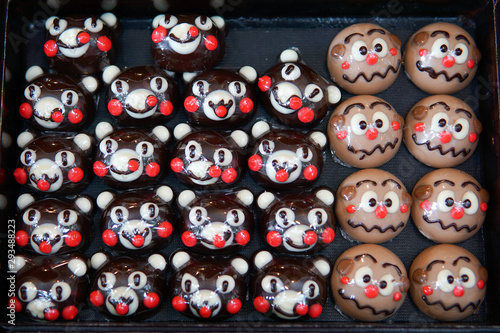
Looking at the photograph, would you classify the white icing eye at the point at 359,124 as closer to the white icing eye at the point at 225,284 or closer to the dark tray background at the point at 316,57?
the dark tray background at the point at 316,57

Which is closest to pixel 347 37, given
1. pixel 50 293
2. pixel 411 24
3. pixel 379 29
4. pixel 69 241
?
pixel 379 29

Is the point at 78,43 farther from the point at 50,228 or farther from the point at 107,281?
the point at 107,281

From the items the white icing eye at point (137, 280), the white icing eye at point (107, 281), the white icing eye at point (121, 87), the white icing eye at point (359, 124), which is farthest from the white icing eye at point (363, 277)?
the white icing eye at point (121, 87)

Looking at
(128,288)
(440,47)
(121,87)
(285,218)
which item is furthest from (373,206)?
(121,87)

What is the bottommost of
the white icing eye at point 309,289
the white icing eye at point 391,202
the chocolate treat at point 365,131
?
the white icing eye at point 309,289

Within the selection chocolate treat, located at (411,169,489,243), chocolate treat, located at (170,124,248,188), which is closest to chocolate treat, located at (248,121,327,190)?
chocolate treat, located at (170,124,248,188)

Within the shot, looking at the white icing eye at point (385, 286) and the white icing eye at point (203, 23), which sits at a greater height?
the white icing eye at point (203, 23)

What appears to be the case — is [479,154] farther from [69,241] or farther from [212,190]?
[69,241]

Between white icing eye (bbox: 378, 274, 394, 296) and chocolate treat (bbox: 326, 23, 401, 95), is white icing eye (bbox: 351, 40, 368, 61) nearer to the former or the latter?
chocolate treat (bbox: 326, 23, 401, 95)
